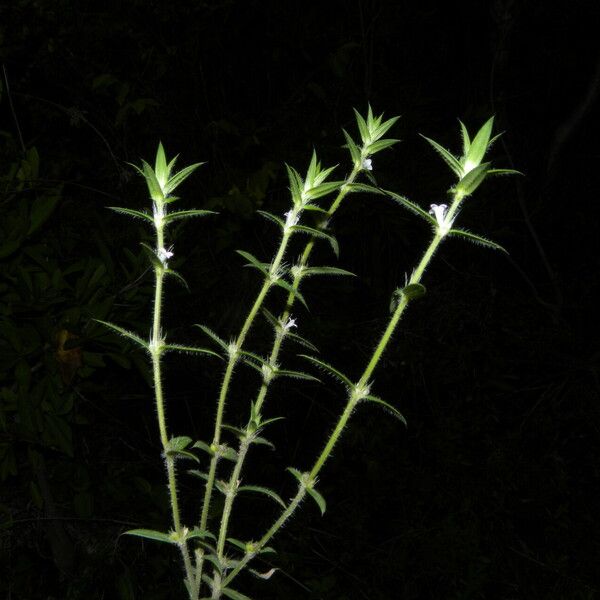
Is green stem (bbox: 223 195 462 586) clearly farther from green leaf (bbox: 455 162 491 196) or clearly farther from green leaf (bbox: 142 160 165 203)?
green leaf (bbox: 142 160 165 203)

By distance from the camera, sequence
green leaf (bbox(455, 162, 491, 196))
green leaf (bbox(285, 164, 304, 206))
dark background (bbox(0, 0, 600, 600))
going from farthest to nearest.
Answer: dark background (bbox(0, 0, 600, 600))
green leaf (bbox(285, 164, 304, 206))
green leaf (bbox(455, 162, 491, 196))

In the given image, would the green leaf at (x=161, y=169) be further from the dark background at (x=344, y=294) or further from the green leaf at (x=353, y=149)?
the dark background at (x=344, y=294)

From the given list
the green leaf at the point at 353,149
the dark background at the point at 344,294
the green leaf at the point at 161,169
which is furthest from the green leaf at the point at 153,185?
the dark background at the point at 344,294

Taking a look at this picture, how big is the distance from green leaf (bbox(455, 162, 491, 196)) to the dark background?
1.56 meters

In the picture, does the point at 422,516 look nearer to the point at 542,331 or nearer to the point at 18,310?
the point at 542,331

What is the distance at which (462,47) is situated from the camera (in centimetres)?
331

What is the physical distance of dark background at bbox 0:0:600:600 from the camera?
2.39m

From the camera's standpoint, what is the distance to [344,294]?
2.93 meters

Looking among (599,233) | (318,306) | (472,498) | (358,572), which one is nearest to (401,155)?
(318,306)

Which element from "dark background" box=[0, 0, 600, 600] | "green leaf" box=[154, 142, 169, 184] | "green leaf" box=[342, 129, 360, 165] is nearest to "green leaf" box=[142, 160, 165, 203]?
"green leaf" box=[154, 142, 169, 184]

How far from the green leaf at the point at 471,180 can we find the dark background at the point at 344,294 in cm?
156

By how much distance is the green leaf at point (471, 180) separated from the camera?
642 mm

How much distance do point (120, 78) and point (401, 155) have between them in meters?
1.28

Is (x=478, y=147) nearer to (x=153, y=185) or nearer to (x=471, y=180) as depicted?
(x=471, y=180)
